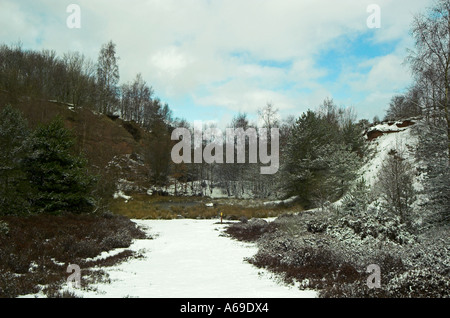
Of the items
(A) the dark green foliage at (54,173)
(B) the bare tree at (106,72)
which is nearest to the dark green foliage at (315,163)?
(A) the dark green foliage at (54,173)

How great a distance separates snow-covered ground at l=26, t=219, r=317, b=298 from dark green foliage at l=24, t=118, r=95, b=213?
4837 mm

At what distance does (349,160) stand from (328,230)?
17395mm

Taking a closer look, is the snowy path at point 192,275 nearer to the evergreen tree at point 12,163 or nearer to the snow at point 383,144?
the evergreen tree at point 12,163

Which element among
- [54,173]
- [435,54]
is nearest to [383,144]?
[435,54]

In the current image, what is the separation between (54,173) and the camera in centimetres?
1462

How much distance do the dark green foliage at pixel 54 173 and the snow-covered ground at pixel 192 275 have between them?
4.84 metres

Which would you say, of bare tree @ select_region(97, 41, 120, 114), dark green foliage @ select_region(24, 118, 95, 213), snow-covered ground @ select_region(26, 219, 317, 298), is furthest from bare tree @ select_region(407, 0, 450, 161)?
bare tree @ select_region(97, 41, 120, 114)

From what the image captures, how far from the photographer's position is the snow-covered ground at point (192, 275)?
6172mm

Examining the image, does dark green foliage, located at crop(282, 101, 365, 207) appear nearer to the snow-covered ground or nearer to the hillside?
the snow-covered ground

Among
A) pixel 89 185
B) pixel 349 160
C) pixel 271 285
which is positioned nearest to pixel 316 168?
pixel 349 160
